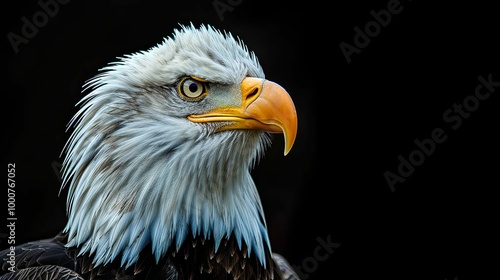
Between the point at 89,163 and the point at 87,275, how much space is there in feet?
1.80

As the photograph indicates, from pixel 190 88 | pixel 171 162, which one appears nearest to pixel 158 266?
pixel 171 162

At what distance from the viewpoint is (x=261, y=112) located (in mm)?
3016

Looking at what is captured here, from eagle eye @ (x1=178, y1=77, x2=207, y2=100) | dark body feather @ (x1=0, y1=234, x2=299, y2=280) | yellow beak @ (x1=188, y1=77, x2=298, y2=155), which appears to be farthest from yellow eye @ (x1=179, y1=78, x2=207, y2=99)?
dark body feather @ (x1=0, y1=234, x2=299, y2=280)

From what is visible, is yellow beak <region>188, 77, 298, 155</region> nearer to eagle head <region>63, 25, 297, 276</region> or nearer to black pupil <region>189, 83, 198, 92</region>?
eagle head <region>63, 25, 297, 276</region>

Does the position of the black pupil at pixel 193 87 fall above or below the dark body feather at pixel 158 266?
above

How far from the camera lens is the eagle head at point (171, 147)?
3062 millimetres

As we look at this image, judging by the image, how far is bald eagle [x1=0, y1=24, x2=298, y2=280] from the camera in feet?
10.1

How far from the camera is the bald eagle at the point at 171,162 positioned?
3.06m

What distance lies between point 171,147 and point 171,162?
7cm

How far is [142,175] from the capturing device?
3.06 meters

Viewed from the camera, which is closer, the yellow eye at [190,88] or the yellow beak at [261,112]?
the yellow beak at [261,112]

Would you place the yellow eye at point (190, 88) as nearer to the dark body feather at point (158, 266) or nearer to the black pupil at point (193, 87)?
the black pupil at point (193, 87)

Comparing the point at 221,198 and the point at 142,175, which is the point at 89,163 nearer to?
the point at 142,175

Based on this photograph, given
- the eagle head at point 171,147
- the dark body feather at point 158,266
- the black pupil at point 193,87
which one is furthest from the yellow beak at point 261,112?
the dark body feather at point 158,266
